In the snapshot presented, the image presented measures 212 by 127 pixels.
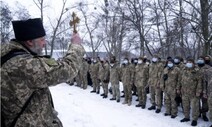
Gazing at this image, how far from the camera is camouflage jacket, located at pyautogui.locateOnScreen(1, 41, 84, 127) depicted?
219cm

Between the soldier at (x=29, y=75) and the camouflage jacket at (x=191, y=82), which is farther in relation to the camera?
the camouflage jacket at (x=191, y=82)

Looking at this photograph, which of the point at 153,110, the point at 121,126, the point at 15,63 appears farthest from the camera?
the point at 153,110

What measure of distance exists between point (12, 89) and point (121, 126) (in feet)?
24.1

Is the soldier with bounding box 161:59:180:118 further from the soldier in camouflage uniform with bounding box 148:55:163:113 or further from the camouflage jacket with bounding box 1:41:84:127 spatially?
the camouflage jacket with bounding box 1:41:84:127

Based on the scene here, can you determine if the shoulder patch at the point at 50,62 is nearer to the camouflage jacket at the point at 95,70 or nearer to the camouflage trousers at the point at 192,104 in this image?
the camouflage trousers at the point at 192,104

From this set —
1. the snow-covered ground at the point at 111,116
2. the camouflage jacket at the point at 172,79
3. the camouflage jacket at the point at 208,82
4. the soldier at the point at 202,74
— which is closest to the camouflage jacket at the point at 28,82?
the snow-covered ground at the point at 111,116

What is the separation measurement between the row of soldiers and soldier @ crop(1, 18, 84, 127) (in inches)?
291

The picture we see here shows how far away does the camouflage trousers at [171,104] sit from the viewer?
10539 mm

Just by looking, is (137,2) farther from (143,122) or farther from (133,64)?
(143,122)

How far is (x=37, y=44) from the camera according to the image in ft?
7.98

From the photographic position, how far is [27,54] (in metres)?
2.28

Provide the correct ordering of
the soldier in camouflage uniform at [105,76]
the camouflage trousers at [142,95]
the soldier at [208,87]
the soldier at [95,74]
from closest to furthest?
the soldier at [208,87], the camouflage trousers at [142,95], the soldier in camouflage uniform at [105,76], the soldier at [95,74]

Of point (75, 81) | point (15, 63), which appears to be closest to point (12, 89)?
point (15, 63)

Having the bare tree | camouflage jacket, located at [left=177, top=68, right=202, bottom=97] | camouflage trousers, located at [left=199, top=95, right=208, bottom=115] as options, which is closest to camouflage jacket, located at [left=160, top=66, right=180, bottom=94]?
camouflage jacket, located at [left=177, top=68, right=202, bottom=97]
